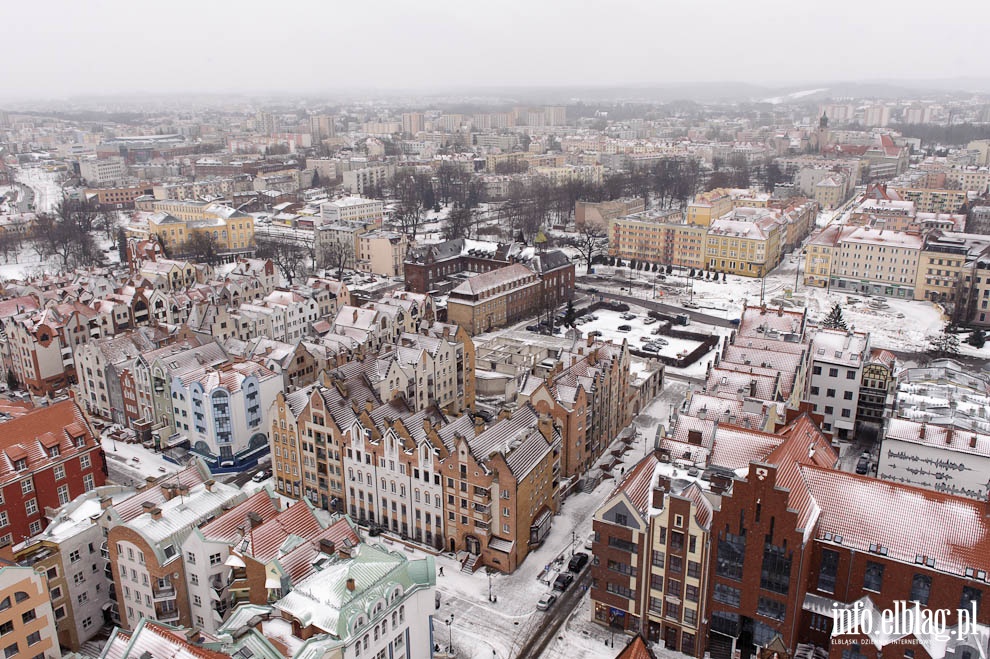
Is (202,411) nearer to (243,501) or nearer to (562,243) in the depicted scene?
(243,501)

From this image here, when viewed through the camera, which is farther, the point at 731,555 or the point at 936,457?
the point at 936,457

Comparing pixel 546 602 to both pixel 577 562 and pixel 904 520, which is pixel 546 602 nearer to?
pixel 577 562

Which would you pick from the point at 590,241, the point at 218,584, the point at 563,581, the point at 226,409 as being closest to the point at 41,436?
the point at 226,409

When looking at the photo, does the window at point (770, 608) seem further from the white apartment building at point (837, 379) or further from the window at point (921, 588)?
the white apartment building at point (837, 379)

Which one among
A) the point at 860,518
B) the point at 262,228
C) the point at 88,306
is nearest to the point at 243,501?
the point at 860,518

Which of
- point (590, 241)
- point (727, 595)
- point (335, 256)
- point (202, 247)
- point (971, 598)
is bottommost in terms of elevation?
point (727, 595)

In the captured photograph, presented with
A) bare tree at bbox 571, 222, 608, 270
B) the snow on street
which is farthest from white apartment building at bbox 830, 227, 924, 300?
the snow on street
